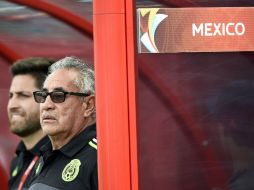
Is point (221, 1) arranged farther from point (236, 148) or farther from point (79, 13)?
point (79, 13)

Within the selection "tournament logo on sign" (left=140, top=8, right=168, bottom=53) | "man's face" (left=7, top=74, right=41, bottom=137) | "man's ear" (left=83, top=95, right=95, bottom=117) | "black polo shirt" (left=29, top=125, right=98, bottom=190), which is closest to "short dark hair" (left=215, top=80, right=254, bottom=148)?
"tournament logo on sign" (left=140, top=8, right=168, bottom=53)

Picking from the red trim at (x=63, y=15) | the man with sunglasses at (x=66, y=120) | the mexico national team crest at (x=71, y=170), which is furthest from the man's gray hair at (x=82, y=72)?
the red trim at (x=63, y=15)

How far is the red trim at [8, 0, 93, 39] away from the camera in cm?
373

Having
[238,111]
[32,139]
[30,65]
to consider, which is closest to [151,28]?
[238,111]

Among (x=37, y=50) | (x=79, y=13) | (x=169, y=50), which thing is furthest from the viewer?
(x=37, y=50)

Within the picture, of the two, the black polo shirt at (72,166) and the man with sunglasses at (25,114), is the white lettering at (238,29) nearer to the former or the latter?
the black polo shirt at (72,166)

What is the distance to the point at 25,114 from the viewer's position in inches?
159

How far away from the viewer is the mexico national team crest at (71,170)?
3.00 metres

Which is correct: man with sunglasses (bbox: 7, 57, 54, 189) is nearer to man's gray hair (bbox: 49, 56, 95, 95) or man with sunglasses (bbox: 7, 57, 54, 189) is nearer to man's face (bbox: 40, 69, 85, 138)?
man's gray hair (bbox: 49, 56, 95, 95)

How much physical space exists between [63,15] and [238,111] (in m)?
1.45

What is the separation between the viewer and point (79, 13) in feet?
12.0

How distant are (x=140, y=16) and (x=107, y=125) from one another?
39 centimetres

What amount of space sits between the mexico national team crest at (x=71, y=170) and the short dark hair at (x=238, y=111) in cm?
70

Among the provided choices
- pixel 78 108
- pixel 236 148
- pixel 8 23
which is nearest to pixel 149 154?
pixel 236 148
